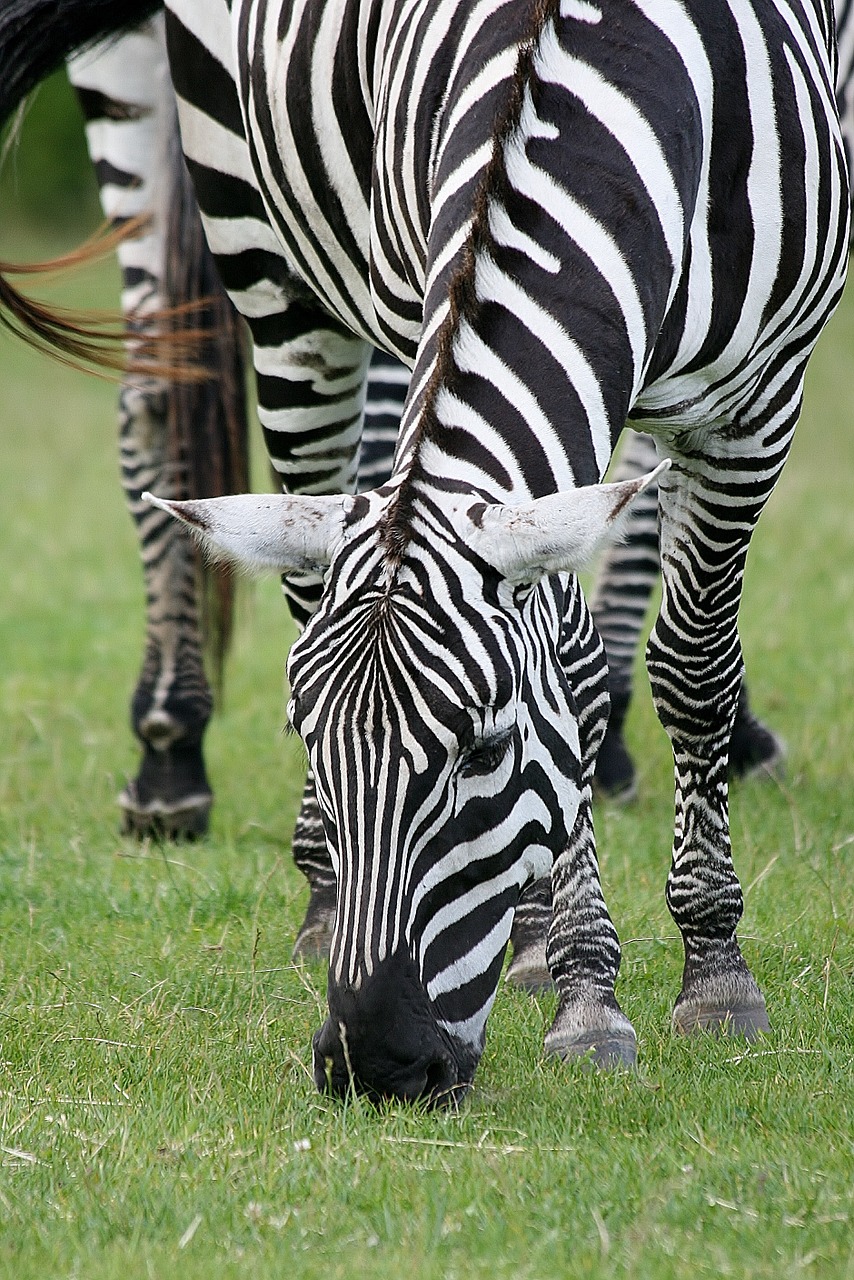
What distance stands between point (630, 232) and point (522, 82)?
0.35m

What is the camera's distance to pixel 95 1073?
3.21 meters

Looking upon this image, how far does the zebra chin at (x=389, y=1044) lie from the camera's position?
8.27 feet

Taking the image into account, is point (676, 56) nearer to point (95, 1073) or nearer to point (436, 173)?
point (436, 173)

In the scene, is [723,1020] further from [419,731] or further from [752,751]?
[752,751]

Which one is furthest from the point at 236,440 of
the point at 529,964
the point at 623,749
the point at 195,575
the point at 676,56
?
the point at 676,56

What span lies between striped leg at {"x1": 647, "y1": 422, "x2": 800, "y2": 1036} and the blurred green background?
2432 centimetres

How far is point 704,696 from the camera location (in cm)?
379

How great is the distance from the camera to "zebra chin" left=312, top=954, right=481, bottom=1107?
2.52 metres

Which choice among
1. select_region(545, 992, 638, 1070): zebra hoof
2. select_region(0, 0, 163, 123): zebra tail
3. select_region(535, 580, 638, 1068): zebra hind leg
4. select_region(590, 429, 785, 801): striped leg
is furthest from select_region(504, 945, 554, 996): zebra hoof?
select_region(0, 0, 163, 123): zebra tail

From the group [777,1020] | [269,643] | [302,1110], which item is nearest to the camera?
[302,1110]

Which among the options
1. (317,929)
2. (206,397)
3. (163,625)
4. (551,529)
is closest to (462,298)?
(551,529)

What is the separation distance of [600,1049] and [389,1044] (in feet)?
2.59

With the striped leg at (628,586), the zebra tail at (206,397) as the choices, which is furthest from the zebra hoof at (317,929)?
the striped leg at (628,586)

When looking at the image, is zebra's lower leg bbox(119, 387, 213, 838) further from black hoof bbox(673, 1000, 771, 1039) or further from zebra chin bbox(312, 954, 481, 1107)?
zebra chin bbox(312, 954, 481, 1107)
